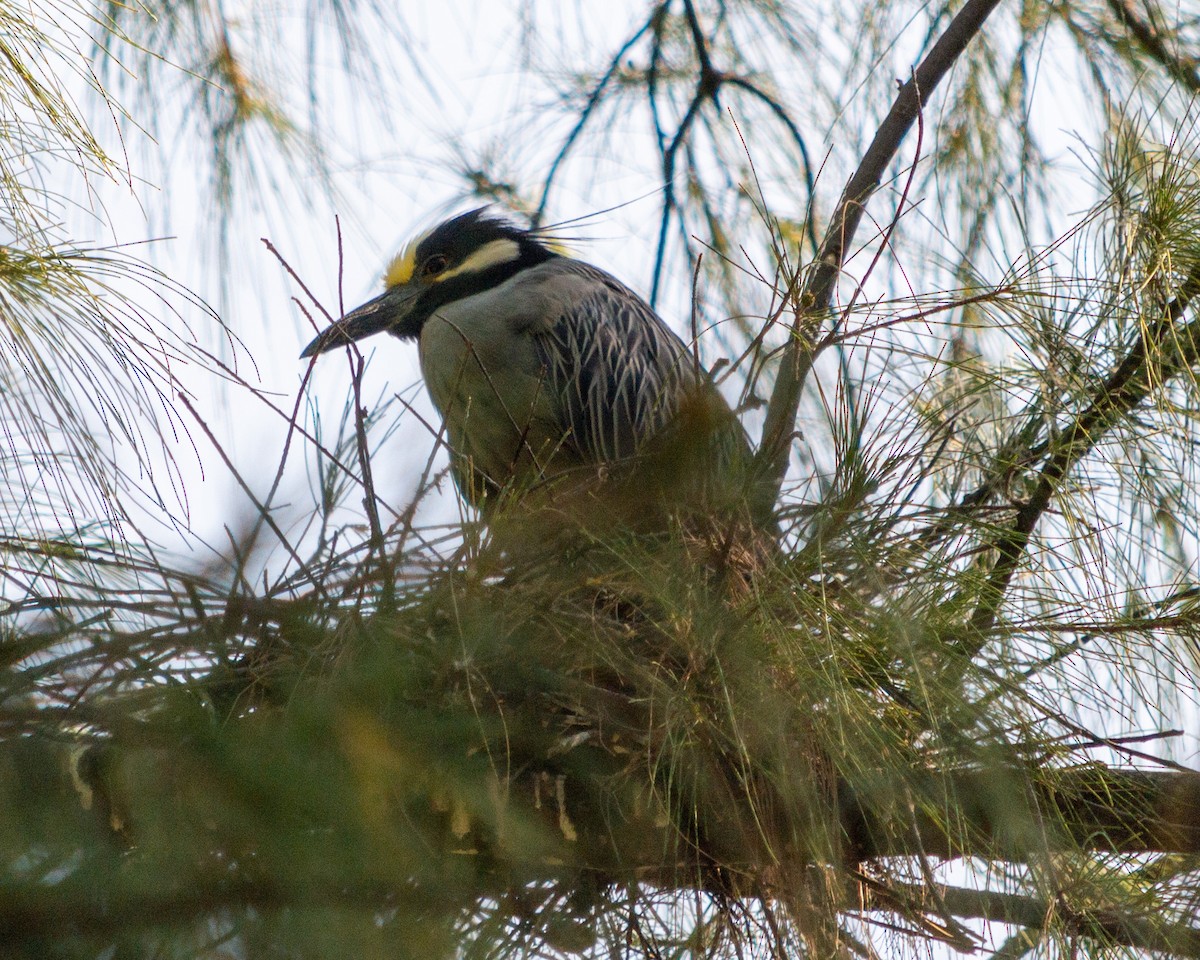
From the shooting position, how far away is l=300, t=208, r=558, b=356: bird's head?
243 centimetres

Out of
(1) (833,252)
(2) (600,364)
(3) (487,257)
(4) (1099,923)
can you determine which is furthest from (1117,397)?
(3) (487,257)

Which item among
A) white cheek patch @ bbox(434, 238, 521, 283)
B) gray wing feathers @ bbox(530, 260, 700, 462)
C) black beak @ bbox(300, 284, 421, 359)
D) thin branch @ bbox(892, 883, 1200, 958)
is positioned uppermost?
white cheek patch @ bbox(434, 238, 521, 283)

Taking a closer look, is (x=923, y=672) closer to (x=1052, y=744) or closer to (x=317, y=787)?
(x=1052, y=744)

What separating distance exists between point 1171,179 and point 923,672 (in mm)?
572

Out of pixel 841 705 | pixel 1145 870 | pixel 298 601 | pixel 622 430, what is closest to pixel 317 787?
pixel 298 601

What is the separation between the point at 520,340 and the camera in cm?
215

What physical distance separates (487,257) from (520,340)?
353mm

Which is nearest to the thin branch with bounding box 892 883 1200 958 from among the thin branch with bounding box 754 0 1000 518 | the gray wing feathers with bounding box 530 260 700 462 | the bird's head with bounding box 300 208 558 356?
the thin branch with bounding box 754 0 1000 518

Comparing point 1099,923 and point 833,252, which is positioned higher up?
point 833,252

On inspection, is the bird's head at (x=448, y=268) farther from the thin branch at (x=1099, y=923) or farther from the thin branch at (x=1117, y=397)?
the thin branch at (x=1099, y=923)

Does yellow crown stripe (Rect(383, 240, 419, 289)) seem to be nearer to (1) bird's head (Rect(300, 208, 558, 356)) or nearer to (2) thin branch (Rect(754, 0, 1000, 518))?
(1) bird's head (Rect(300, 208, 558, 356))

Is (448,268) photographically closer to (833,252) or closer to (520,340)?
(520,340)

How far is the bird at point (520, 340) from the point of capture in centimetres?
203

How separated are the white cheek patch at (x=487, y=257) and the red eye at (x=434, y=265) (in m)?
0.02
